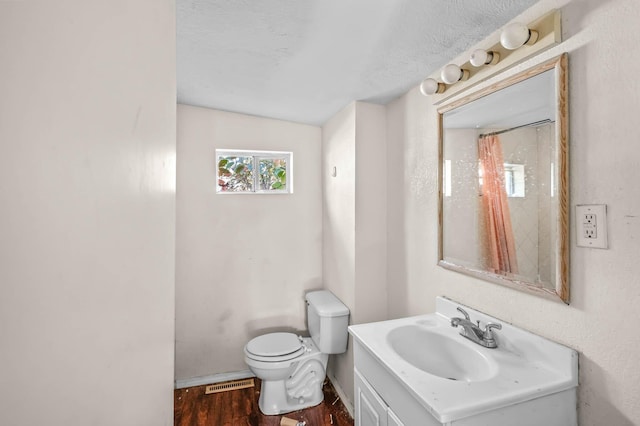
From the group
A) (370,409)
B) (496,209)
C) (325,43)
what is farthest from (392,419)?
(325,43)

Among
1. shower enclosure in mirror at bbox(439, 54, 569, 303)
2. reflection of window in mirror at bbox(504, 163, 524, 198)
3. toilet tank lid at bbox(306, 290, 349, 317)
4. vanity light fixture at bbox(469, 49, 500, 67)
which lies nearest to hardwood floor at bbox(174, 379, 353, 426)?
toilet tank lid at bbox(306, 290, 349, 317)

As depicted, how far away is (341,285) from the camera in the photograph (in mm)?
2164

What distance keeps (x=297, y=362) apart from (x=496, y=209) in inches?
63.5

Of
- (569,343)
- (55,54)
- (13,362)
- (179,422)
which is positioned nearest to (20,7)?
(55,54)

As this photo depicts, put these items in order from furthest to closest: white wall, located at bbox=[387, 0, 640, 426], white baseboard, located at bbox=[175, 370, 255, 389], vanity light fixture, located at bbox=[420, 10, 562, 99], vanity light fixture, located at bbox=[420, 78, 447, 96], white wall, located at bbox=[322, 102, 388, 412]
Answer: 1. white baseboard, located at bbox=[175, 370, 255, 389]
2. white wall, located at bbox=[322, 102, 388, 412]
3. vanity light fixture, located at bbox=[420, 78, 447, 96]
4. vanity light fixture, located at bbox=[420, 10, 562, 99]
5. white wall, located at bbox=[387, 0, 640, 426]

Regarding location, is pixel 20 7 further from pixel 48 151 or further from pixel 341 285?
pixel 341 285

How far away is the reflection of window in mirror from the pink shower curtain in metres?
0.02

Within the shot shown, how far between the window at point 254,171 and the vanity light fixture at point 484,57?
1.66m

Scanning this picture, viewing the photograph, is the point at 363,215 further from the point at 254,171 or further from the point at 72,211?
the point at 72,211

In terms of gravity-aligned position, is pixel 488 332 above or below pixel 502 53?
below

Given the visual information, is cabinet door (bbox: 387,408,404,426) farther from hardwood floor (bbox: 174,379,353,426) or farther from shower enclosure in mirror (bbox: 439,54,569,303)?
hardwood floor (bbox: 174,379,353,426)

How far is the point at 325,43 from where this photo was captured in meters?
1.30

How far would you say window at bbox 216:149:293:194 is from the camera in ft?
8.08

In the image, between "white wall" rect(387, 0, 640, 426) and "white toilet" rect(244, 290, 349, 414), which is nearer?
"white wall" rect(387, 0, 640, 426)
